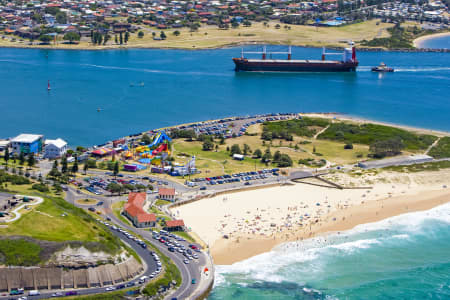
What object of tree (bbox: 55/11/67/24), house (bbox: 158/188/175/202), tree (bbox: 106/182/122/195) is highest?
tree (bbox: 55/11/67/24)

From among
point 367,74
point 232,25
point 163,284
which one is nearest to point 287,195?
point 163,284

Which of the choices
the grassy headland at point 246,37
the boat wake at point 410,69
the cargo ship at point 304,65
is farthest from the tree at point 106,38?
the boat wake at point 410,69

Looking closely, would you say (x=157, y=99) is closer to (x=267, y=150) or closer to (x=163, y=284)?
(x=267, y=150)

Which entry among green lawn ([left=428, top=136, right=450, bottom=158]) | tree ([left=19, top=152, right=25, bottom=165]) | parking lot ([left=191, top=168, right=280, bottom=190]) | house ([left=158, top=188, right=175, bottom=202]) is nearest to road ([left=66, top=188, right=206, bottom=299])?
house ([left=158, top=188, right=175, bottom=202])

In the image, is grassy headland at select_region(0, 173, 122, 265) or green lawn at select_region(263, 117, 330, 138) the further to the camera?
green lawn at select_region(263, 117, 330, 138)

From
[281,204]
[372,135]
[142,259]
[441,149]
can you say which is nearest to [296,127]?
[372,135]

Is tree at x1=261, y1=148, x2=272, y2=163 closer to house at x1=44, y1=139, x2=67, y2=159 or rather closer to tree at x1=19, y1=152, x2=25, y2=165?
house at x1=44, y1=139, x2=67, y2=159

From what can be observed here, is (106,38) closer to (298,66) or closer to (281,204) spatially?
(298,66)
